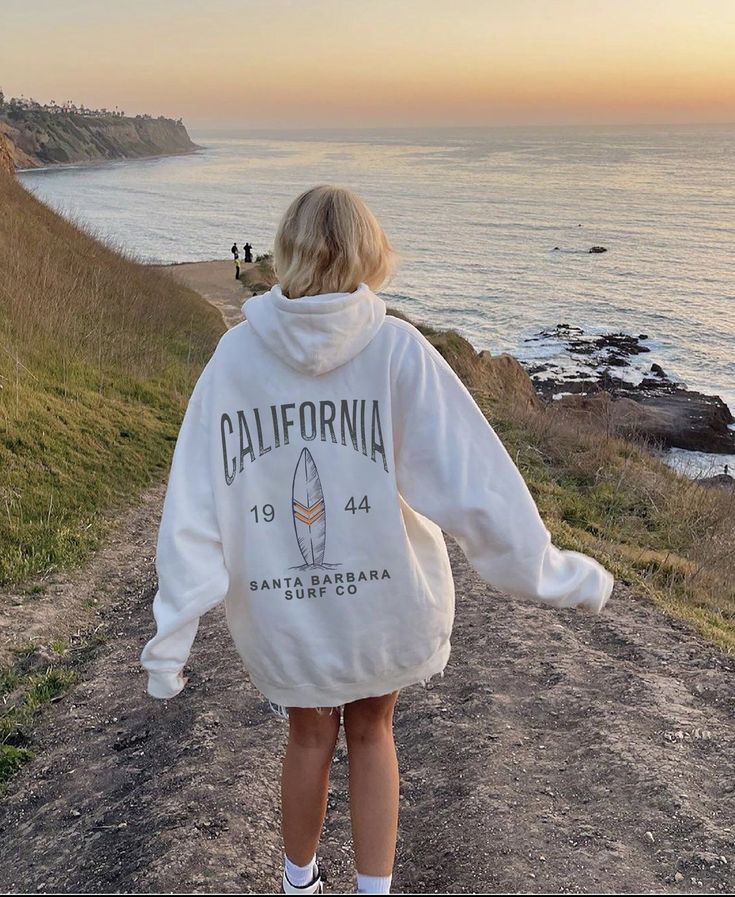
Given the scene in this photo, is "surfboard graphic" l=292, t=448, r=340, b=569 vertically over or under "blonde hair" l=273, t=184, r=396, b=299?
under

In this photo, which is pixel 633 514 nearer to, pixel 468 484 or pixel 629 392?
pixel 468 484

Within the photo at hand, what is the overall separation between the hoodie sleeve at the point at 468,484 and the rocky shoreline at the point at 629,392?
15338mm

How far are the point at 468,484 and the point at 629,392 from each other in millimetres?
24568

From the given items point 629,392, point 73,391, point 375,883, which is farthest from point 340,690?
point 629,392

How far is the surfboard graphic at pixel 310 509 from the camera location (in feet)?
7.22

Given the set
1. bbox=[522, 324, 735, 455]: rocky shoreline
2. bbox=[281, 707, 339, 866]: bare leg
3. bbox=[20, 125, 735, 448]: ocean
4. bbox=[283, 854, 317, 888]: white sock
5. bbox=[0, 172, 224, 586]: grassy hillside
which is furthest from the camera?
bbox=[20, 125, 735, 448]: ocean

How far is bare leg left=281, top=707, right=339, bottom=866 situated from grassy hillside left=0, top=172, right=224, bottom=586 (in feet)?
14.7

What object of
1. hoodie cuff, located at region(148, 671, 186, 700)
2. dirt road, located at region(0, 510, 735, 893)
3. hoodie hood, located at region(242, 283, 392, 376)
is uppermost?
hoodie hood, located at region(242, 283, 392, 376)

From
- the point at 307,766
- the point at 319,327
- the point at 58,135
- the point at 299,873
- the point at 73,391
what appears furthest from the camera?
the point at 58,135

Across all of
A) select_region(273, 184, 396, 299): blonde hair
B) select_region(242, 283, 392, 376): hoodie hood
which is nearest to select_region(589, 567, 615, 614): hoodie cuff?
select_region(242, 283, 392, 376): hoodie hood

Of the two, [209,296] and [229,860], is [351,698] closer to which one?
[229,860]

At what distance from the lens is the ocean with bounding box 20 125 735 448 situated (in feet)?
110

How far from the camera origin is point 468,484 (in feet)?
7.05

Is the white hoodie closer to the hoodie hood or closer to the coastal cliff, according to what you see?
the hoodie hood
